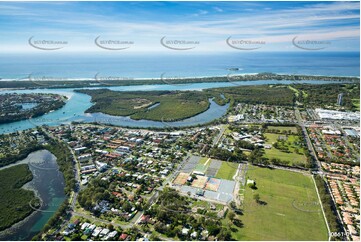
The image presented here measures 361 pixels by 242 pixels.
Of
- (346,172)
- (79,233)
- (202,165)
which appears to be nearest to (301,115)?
(346,172)

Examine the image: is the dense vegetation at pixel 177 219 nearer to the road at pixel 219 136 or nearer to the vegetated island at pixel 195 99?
the road at pixel 219 136

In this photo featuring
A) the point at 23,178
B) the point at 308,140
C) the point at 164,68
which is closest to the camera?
the point at 23,178

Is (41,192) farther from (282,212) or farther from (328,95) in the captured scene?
(328,95)

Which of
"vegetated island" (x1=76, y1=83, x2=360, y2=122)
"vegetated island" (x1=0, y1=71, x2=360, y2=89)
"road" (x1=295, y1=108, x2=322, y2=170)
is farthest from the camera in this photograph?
"vegetated island" (x1=0, y1=71, x2=360, y2=89)

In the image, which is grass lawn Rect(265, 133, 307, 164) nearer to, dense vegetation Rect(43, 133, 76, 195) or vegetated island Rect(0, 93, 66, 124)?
dense vegetation Rect(43, 133, 76, 195)

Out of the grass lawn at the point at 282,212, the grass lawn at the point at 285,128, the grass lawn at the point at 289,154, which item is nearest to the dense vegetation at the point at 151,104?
the grass lawn at the point at 285,128

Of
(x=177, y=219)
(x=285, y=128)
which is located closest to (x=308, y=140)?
(x=285, y=128)

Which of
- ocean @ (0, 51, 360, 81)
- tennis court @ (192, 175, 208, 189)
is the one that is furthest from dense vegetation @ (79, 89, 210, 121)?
ocean @ (0, 51, 360, 81)
